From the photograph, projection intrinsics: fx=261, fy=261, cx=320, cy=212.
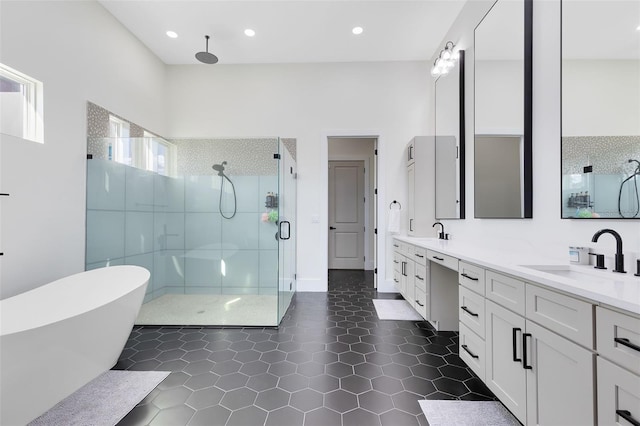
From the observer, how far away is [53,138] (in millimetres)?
2275

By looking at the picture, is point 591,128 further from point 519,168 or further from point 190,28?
point 190,28

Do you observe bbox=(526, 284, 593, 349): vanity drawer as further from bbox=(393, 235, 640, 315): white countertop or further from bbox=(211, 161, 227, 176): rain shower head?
bbox=(211, 161, 227, 176): rain shower head

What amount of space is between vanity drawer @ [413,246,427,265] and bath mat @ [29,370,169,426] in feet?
7.56

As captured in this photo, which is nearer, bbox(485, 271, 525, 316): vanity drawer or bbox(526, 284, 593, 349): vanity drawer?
bbox(526, 284, 593, 349): vanity drawer

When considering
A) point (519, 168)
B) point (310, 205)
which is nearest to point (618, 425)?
point (519, 168)

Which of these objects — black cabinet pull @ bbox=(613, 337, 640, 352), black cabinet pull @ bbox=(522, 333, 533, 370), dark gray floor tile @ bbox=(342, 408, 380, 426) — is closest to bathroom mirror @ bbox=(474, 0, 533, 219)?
black cabinet pull @ bbox=(522, 333, 533, 370)

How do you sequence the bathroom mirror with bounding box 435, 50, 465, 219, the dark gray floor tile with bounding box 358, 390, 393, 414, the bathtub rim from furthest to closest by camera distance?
the bathroom mirror with bounding box 435, 50, 465, 219 < the bathtub rim < the dark gray floor tile with bounding box 358, 390, 393, 414

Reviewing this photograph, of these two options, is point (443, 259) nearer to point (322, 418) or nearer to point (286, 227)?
point (322, 418)

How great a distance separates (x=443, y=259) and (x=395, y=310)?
1.24 m

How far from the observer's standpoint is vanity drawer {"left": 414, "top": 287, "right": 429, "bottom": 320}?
8.21ft

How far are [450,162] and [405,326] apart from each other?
1.90 m

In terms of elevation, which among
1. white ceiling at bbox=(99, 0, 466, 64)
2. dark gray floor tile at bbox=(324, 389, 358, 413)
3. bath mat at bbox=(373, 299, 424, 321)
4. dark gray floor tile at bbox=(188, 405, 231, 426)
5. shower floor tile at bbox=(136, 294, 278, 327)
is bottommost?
dark gray floor tile at bbox=(324, 389, 358, 413)

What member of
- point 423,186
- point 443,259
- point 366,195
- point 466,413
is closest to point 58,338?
point 466,413

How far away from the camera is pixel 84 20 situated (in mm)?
2562
